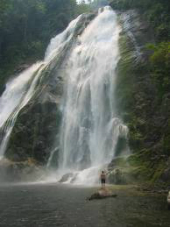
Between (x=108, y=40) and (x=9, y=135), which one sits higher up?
(x=108, y=40)

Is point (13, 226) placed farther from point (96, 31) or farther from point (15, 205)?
point (96, 31)

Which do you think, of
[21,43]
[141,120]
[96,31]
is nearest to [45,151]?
[141,120]

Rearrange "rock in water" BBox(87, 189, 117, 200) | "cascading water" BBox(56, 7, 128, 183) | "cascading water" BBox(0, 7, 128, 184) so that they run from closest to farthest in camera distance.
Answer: "rock in water" BBox(87, 189, 117, 200) → "cascading water" BBox(56, 7, 128, 183) → "cascading water" BBox(0, 7, 128, 184)

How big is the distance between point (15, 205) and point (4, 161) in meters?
19.8

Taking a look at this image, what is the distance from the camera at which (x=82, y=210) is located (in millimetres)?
18812

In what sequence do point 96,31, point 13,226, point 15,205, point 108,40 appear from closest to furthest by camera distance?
point 13,226 → point 15,205 → point 108,40 → point 96,31

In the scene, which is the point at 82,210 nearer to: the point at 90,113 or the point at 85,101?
the point at 90,113

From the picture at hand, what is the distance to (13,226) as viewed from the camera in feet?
51.7

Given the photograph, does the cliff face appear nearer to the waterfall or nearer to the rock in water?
the rock in water

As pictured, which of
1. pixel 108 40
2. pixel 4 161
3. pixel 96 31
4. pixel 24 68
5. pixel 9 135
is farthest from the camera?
pixel 24 68

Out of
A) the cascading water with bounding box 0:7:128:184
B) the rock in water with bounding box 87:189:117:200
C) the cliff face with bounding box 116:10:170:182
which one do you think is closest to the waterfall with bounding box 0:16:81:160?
the cascading water with bounding box 0:7:128:184

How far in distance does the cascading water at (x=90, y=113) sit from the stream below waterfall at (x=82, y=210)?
956 centimetres

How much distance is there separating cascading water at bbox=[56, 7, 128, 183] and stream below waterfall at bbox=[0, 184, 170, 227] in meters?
9.56

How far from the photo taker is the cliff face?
97.7 feet
